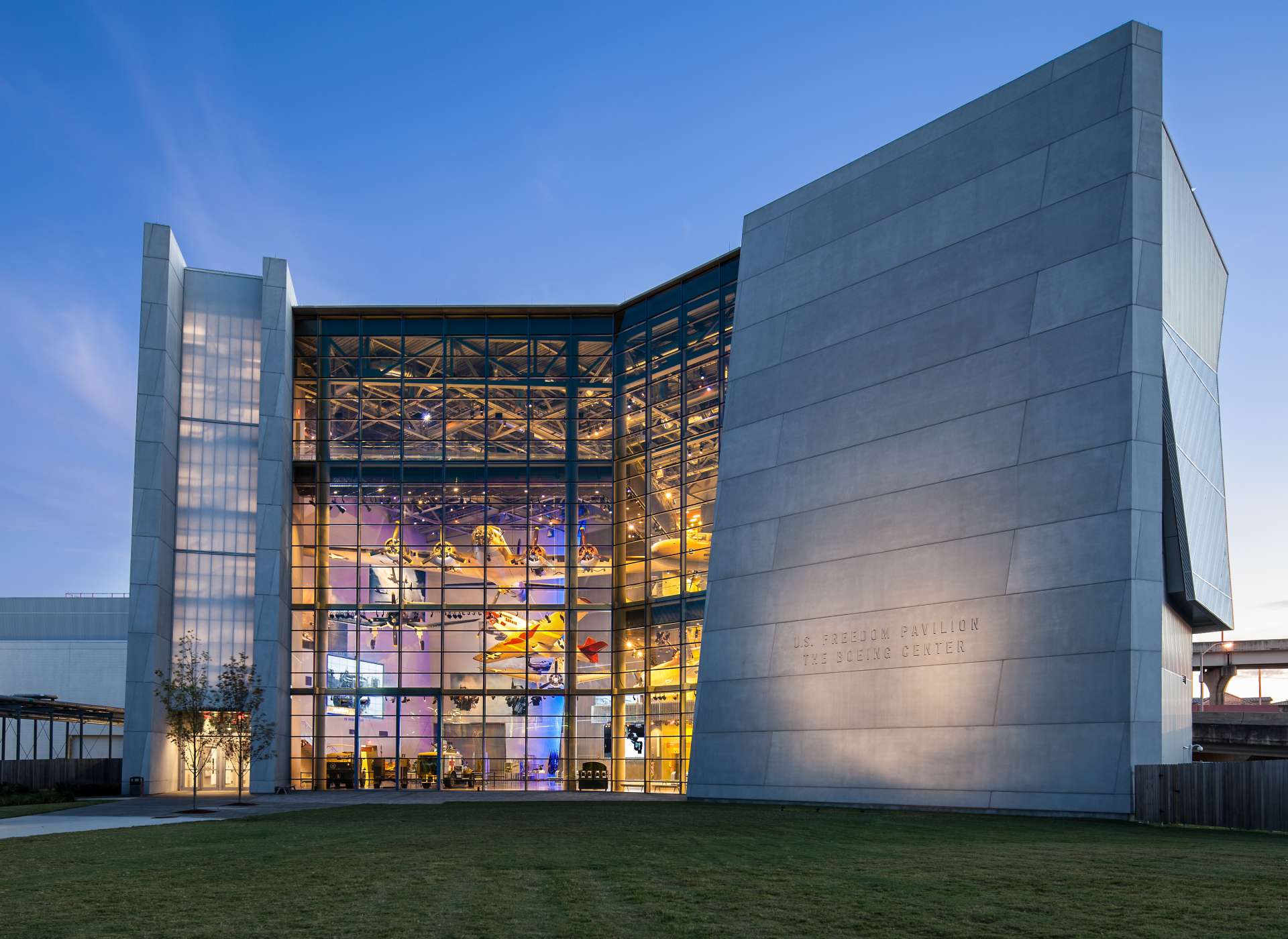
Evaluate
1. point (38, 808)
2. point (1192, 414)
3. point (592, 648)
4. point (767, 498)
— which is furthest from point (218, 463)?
point (1192, 414)

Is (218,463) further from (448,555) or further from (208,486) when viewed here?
(448,555)

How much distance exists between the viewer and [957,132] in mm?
29141

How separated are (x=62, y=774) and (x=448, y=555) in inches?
628

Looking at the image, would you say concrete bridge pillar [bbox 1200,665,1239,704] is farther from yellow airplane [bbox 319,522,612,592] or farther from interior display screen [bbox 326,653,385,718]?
interior display screen [bbox 326,653,385,718]

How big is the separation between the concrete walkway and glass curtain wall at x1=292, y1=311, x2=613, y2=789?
255 cm

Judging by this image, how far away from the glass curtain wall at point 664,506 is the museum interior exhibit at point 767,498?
0.16 meters

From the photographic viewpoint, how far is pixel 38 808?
3206 cm

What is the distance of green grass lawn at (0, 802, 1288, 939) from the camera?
370 inches

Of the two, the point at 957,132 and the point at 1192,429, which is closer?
the point at 1192,429

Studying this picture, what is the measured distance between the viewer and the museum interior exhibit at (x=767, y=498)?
80.8 ft

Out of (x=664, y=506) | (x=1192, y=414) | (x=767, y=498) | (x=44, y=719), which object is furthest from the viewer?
(x=44, y=719)

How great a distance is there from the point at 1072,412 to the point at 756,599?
10.6 meters

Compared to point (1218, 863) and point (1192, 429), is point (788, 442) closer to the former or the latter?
point (1192, 429)

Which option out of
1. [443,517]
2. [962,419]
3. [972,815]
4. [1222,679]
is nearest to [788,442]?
[962,419]
